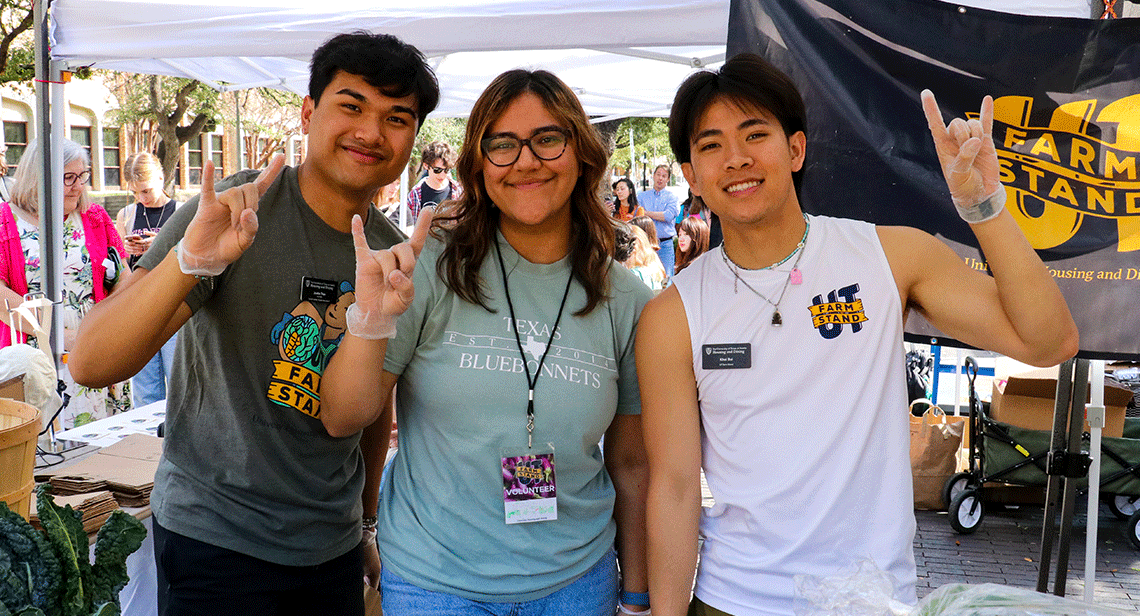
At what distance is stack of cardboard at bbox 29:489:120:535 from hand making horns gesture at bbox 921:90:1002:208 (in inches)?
93.8

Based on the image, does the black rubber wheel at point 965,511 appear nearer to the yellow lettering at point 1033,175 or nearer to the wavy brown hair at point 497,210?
the yellow lettering at point 1033,175

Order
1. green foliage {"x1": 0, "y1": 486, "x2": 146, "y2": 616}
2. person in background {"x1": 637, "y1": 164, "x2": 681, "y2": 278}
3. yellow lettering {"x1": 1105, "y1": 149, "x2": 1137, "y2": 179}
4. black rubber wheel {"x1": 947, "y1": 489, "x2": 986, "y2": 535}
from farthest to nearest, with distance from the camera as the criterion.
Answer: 1. person in background {"x1": 637, "y1": 164, "x2": 681, "y2": 278}
2. black rubber wheel {"x1": 947, "y1": 489, "x2": 986, "y2": 535}
3. yellow lettering {"x1": 1105, "y1": 149, "x2": 1137, "y2": 179}
4. green foliage {"x1": 0, "y1": 486, "x2": 146, "y2": 616}

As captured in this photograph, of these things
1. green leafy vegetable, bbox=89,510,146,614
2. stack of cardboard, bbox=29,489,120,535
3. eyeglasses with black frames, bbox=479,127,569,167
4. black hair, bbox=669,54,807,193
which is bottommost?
stack of cardboard, bbox=29,489,120,535

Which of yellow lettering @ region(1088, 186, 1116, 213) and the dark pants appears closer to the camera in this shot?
the dark pants

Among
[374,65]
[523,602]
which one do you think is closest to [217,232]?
[374,65]

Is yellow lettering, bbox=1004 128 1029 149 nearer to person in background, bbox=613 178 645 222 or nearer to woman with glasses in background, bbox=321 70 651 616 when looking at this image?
woman with glasses in background, bbox=321 70 651 616

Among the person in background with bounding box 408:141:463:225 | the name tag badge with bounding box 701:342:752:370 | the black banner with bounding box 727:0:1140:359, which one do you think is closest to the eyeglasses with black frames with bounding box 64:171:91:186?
the person in background with bounding box 408:141:463:225

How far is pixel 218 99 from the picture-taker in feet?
73.7

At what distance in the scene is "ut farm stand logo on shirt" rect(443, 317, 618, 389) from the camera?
1.79m

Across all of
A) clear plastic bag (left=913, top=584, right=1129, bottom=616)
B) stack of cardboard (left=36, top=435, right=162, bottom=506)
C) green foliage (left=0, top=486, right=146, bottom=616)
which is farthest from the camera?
stack of cardboard (left=36, top=435, right=162, bottom=506)

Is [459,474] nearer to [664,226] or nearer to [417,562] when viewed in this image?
[417,562]

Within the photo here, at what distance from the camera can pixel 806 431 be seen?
1.69 m

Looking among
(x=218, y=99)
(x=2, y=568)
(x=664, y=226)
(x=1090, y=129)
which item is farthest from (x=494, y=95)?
(x=218, y=99)

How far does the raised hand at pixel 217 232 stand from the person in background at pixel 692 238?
452 cm
